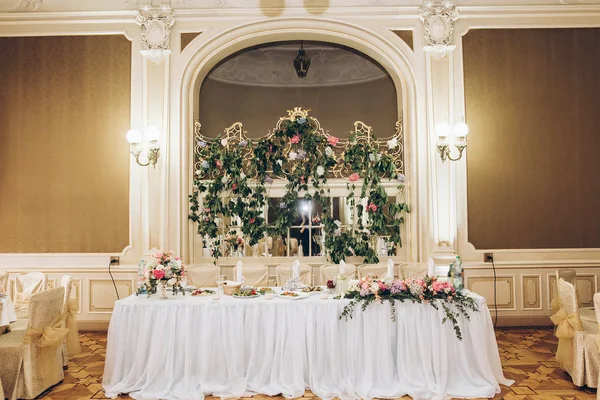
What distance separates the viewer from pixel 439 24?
6.21 meters

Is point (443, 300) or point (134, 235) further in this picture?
point (134, 235)

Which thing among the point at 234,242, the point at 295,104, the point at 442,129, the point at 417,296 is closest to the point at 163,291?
the point at 234,242

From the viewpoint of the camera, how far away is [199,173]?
631 centimetres

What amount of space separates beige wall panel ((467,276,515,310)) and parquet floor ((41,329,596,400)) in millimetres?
387

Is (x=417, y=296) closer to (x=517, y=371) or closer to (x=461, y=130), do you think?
(x=517, y=371)

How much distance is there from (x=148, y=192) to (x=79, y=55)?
2138 mm

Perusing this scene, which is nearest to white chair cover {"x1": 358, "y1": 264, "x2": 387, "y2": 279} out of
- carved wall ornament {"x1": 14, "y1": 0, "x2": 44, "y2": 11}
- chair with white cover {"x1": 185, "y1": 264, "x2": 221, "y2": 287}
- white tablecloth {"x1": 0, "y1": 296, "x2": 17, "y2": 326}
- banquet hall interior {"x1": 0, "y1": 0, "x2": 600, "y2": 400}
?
banquet hall interior {"x1": 0, "y1": 0, "x2": 600, "y2": 400}

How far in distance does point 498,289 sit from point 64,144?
238 inches

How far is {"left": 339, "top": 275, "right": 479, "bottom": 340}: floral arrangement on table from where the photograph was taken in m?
4.00

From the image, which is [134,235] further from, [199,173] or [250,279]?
[250,279]

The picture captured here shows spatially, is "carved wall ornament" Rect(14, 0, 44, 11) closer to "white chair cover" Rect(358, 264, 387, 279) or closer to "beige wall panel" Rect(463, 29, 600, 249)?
"white chair cover" Rect(358, 264, 387, 279)

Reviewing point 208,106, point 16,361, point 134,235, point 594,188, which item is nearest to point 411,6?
point 594,188

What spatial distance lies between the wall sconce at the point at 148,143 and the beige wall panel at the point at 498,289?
14.3ft

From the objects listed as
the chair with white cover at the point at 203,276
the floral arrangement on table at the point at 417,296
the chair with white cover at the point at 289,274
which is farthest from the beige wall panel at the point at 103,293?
the floral arrangement on table at the point at 417,296
